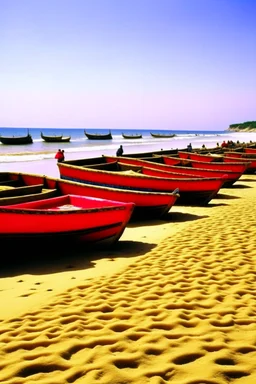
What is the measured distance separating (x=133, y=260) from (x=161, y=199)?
348 cm

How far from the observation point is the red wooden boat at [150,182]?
11.3m

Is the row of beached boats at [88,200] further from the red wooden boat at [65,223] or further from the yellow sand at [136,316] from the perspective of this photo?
the yellow sand at [136,316]

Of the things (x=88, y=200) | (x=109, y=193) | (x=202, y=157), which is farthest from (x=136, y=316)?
(x=202, y=157)

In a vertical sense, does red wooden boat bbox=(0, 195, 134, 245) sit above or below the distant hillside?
below

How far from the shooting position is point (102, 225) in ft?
23.3

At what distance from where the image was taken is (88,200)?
8195mm

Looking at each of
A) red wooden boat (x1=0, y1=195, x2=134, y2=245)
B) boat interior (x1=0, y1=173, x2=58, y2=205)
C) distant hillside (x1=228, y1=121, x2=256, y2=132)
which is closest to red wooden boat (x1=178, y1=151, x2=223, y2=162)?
boat interior (x1=0, y1=173, x2=58, y2=205)

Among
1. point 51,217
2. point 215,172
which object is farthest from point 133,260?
point 215,172

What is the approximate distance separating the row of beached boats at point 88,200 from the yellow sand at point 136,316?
0.57 metres

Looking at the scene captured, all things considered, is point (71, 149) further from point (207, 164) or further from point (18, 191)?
point (18, 191)

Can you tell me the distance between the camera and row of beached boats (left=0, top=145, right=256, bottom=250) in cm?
655

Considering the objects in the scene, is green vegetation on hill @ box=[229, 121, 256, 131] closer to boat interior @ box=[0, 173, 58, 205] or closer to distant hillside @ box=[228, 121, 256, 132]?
distant hillside @ box=[228, 121, 256, 132]

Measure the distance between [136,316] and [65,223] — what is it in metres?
3.21

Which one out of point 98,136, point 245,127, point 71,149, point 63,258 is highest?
point 245,127
